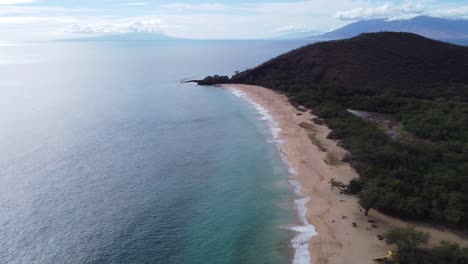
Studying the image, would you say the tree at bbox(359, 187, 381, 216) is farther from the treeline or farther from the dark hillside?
the dark hillside

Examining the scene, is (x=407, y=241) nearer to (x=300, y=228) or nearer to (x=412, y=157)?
(x=300, y=228)

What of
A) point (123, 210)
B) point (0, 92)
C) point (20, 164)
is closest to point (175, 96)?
point (0, 92)

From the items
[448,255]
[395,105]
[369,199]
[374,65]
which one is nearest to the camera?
[448,255]

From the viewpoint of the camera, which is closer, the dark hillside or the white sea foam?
the white sea foam

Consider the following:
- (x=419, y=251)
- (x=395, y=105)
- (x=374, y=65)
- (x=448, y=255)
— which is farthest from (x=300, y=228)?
(x=374, y=65)

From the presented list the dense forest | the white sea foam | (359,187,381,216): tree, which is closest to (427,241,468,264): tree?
the dense forest

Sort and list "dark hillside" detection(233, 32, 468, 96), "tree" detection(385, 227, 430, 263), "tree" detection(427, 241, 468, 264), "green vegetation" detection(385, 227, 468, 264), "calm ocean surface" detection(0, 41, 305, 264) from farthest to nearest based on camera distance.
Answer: "dark hillside" detection(233, 32, 468, 96), "calm ocean surface" detection(0, 41, 305, 264), "tree" detection(385, 227, 430, 263), "green vegetation" detection(385, 227, 468, 264), "tree" detection(427, 241, 468, 264)
